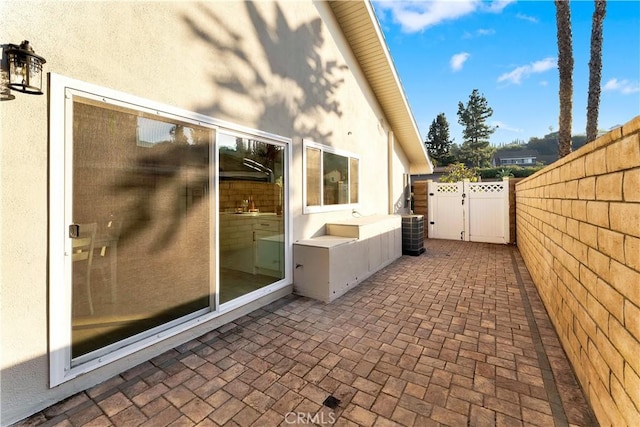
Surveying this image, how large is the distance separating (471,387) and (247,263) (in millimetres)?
2874

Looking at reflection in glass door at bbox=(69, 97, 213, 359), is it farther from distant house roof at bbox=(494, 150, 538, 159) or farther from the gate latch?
distant house roof at bbox=(494, 150, 538, 159)

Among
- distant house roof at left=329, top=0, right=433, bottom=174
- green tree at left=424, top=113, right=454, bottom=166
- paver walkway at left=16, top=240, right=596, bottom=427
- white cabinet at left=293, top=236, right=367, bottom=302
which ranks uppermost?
green tree at left=424, top=113, right=454, bottom=166

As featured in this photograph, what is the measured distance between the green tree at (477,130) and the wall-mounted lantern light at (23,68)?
4036cm

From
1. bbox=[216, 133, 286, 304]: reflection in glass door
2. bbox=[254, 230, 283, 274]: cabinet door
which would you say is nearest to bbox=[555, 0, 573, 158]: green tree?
bbox=[216, 133, 286, 304]: reflection in glass door

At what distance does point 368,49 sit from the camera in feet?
22.3

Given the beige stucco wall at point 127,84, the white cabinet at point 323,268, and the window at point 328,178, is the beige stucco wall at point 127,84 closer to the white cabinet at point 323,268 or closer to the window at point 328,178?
the window at point 328,178

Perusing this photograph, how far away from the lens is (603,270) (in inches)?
73.6

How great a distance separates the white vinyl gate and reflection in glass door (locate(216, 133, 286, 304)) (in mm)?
7677

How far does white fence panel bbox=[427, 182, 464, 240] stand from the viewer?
9.88m

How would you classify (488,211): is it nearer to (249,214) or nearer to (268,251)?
(268,251)

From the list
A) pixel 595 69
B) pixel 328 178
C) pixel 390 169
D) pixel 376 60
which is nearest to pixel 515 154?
pixel 595 69

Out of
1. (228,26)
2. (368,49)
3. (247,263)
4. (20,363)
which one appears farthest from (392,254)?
(20,363)

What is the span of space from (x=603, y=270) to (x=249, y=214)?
358 cm

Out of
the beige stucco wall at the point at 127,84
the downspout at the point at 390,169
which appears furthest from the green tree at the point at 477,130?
the beige stucco wall at the point at 127,84
